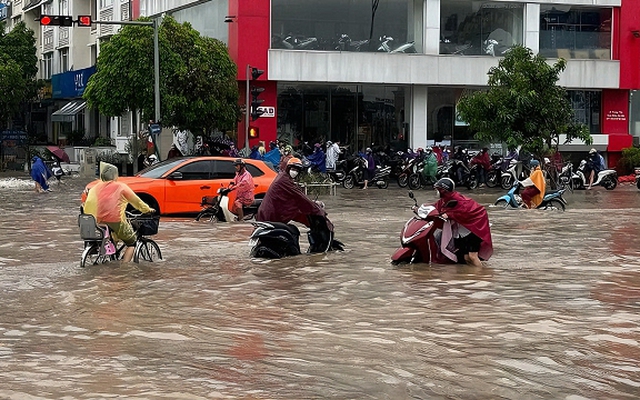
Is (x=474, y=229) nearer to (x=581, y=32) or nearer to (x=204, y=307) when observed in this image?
(x=204, y=307)

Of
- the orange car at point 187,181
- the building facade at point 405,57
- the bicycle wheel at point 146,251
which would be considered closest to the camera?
the bicycle wheel at point 146,251

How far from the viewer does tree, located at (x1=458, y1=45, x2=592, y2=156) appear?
32656 mm

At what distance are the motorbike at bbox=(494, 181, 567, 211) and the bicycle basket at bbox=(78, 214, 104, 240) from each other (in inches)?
524

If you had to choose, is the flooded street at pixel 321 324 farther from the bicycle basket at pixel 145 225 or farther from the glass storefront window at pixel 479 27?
the glass storefront window at pixel 479 27

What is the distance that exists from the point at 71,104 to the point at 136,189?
35230 mm

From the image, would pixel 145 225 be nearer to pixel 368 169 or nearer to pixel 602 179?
pixel 368 169

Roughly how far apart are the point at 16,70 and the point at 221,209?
34953mm

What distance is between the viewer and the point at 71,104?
184 ft

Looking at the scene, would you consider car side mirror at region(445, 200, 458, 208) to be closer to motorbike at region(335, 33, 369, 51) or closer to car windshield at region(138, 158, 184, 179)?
car windshield at region(138, 158, 184, 179)

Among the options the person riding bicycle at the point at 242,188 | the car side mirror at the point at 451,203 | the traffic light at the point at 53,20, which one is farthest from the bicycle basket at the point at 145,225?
the traffic light at the point at 53,20

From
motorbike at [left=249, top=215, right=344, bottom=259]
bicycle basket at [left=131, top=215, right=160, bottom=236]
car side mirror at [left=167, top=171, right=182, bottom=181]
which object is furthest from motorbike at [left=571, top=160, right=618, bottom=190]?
bicycle basket at [left=131, top=215, right=160, bottom=236]

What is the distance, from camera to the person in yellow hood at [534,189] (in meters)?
24.0

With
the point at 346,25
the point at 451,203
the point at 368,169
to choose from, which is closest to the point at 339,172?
the point at 368,169

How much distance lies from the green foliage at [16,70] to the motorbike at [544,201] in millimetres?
33804
